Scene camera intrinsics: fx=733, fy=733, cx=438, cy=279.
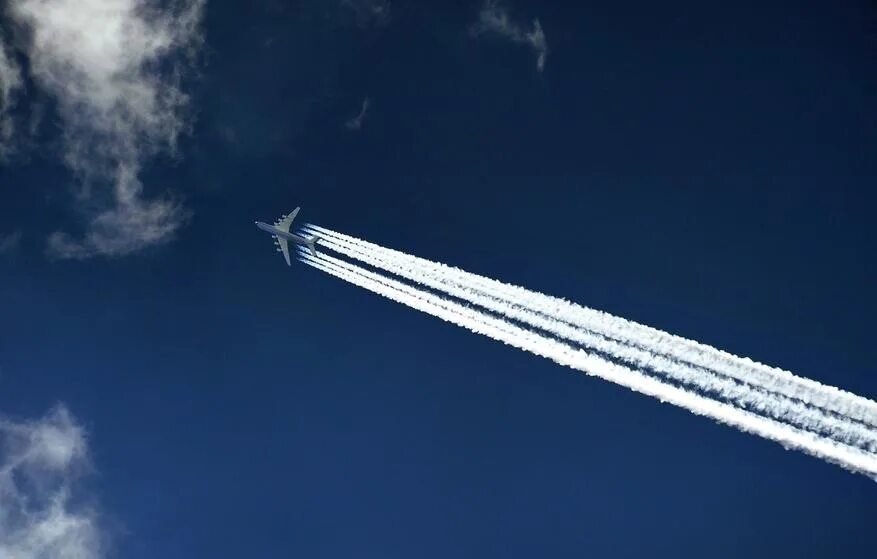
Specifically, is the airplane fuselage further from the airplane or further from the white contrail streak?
the white contrail streak

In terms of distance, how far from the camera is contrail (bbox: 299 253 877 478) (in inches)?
2313

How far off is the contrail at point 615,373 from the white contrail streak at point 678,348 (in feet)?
11.5

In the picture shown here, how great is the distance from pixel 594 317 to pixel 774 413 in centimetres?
2026

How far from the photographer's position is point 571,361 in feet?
239

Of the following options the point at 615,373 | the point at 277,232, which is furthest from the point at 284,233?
the point at 615,373

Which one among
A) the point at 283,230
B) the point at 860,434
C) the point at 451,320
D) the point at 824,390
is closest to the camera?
the point at 860,434

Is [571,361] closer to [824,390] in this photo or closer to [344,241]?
[824,390]

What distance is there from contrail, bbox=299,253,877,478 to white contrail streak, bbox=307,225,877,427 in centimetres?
350

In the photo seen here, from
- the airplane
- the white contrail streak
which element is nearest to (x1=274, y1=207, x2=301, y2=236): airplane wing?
the airplane

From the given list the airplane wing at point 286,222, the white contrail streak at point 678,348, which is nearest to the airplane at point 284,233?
the airplane wing at point 286,222

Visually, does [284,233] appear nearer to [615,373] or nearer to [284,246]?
[284,246]

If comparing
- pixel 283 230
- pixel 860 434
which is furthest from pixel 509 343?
pixel 283 230

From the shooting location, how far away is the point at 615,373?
7019 cm

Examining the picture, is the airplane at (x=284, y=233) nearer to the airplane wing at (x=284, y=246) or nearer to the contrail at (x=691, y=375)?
the airplane wing at (x=284, y=246)
